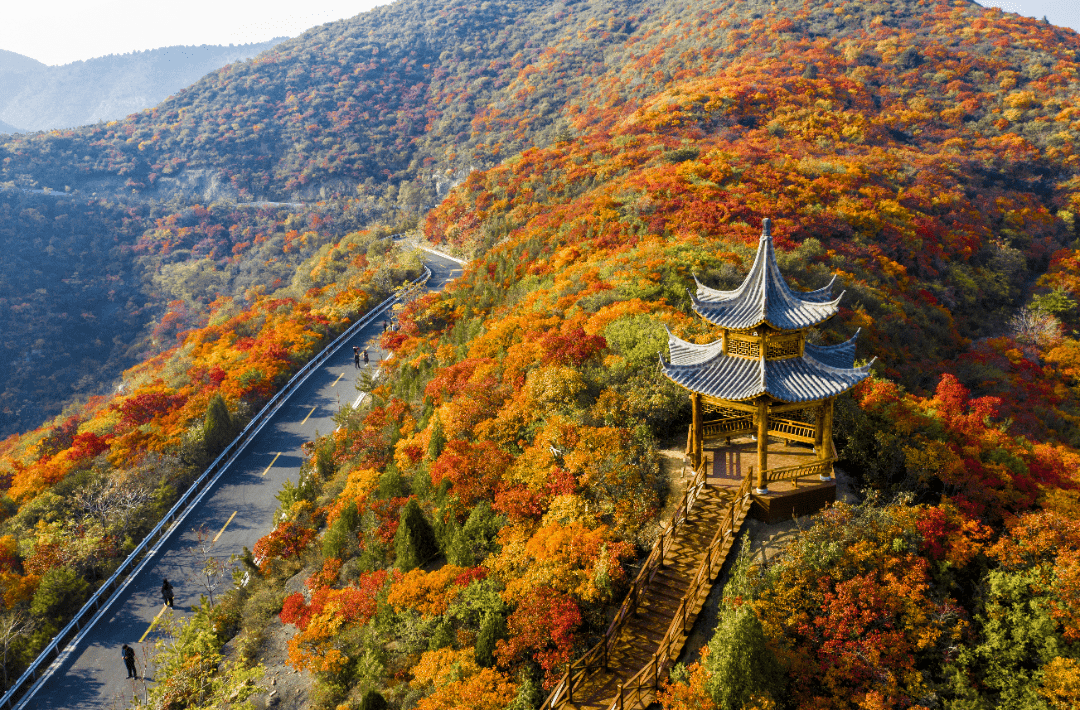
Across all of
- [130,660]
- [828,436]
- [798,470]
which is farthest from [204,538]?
[828,436]

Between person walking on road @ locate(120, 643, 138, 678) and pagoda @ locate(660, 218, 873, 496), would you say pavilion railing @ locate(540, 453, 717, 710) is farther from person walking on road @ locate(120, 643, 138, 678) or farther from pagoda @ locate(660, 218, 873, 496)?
person walking on road @ locate(120, 643, 138, 678)

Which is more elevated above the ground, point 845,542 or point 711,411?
point 711,411

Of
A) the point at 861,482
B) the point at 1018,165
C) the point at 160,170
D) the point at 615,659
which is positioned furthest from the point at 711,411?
the point at 160,170

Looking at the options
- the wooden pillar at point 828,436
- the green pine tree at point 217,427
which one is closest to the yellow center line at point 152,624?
the green pine tree at point 217,427

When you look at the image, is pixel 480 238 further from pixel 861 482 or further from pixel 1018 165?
pixel 1018 165

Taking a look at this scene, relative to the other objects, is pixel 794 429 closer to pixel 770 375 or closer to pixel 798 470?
pixel 798 470

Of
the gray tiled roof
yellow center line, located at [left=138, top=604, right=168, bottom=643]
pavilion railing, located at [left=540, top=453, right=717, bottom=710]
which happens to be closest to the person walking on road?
yellow center line, located at [left=138, top=604, right=168, bottom=643]

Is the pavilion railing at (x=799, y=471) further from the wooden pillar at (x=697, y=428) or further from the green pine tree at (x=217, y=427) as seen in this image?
the green pine tree at (x=217, y=427)
